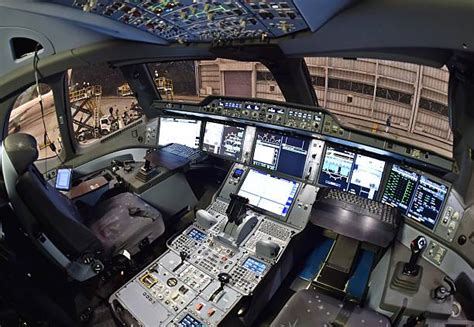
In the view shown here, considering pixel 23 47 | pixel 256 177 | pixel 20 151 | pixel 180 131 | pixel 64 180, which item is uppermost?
pixel 23 47

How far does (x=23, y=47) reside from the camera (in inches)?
140

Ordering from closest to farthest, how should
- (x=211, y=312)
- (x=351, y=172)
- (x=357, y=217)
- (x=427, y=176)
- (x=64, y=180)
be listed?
(x=211, y=312)
(x=427, y=176)
(x=357, y=217)
(x=351, y=172)
(x=64, y=180)

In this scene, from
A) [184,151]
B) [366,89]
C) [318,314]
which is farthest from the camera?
[366,89]

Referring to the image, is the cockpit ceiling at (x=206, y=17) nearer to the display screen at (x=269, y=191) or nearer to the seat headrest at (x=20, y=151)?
the seat headrest at (x=20, y=151)

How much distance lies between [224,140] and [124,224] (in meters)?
1.26

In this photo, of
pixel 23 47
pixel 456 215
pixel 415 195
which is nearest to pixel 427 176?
pixel 415 195

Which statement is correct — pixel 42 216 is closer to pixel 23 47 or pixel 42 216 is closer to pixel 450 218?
pixel 23 47

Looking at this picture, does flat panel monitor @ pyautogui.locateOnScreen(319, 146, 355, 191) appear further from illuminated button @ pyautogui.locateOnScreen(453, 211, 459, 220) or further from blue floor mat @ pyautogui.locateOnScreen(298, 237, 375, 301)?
illuminated button @ pyautogui.locateOnScreen(453, 211, 459, 220)

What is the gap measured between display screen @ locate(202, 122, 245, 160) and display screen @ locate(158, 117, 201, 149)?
0.45 feet

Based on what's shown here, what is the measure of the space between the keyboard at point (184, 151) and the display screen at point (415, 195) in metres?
1.82

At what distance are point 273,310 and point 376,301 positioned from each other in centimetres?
74

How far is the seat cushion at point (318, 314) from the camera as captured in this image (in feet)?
6.35

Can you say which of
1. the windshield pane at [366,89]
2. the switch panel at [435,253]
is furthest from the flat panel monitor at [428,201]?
the windshield pane at [366,89]

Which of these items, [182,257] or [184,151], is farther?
[184,151]
